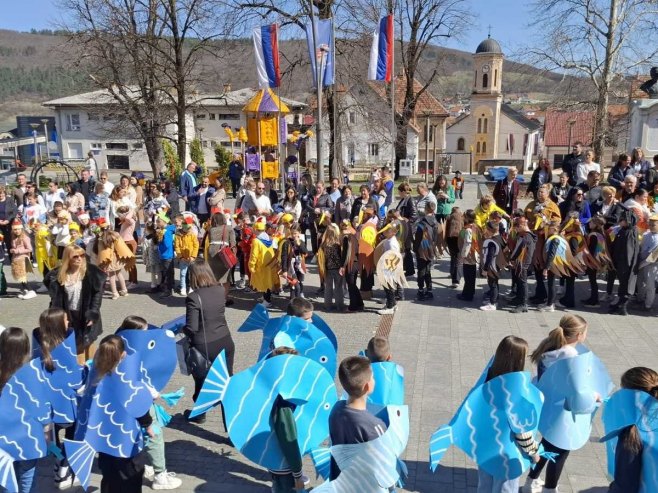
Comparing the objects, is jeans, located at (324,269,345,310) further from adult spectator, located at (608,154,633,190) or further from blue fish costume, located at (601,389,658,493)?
adult spectator, located at (608,154,633,190)

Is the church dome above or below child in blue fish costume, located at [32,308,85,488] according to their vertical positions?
above

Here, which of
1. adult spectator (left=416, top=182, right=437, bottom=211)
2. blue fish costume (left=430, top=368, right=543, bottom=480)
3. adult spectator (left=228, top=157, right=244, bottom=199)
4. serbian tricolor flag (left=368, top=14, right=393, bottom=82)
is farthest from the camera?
adult spectator (left=228, top=157, right=244, bottom=199)

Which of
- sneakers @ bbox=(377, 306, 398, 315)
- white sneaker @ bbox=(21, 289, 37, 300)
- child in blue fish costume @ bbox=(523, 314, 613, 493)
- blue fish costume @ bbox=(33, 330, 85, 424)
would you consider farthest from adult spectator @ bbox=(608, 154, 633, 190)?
white sneaker @ bbox=(21, 289, 37, 300)

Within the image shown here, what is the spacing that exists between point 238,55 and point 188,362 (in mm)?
24660

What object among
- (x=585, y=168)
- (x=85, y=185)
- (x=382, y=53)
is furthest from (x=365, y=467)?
(x=382, y=53)

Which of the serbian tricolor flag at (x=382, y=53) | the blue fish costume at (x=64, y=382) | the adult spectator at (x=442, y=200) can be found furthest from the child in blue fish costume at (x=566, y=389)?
the serbian tricolor flag at (x=382, y=53)

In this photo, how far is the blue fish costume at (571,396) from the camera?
14.4 ft

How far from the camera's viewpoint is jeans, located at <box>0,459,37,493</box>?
439 centimetres

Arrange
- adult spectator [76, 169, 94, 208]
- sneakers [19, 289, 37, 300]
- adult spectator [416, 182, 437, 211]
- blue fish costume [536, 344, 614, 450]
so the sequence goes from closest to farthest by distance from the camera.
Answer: blue fish costume [536, 344, 614, 450] < sneakers [19, 289, 37, 300] < adult spectator [416, 182, 437, 211] < adult spectator [76, 169, 94, 208]

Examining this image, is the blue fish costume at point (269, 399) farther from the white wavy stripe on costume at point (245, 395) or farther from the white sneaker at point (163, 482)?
the white sneaker at point (163, 482)

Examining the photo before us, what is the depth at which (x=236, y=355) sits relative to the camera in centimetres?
810

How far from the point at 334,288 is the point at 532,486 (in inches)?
217

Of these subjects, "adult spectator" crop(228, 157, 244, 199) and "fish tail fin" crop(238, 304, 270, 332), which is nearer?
"fish tail fin" crop(238, 304, 270, 332)

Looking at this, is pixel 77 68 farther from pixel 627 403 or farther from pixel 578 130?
pixel 578 130
